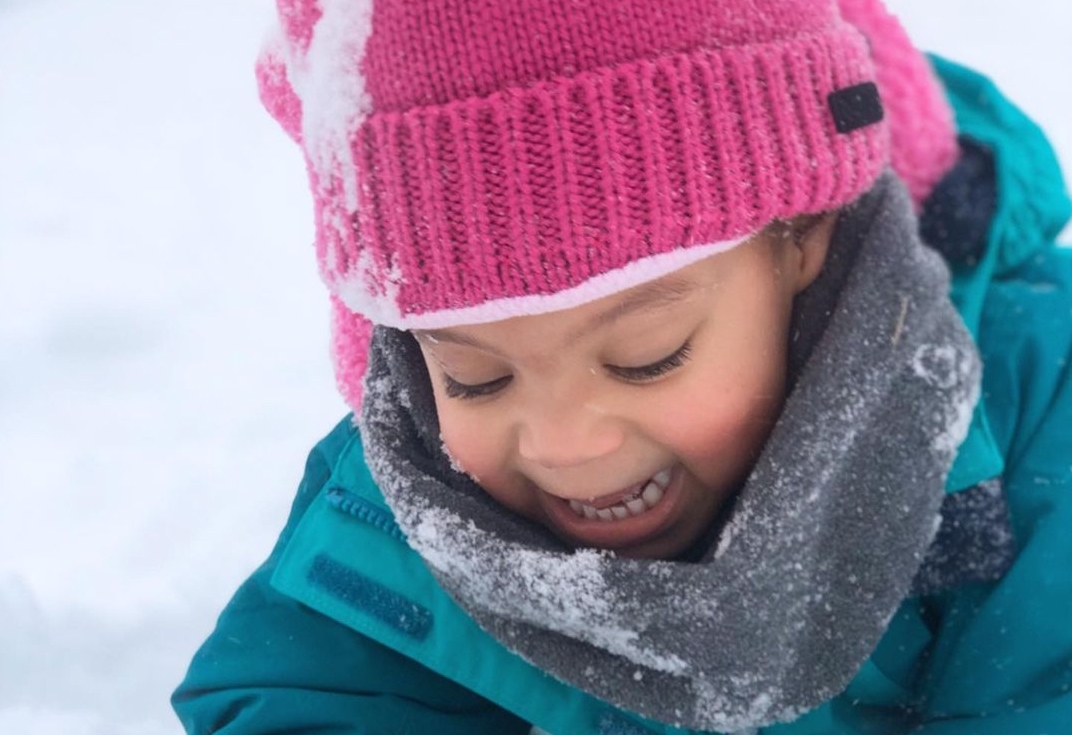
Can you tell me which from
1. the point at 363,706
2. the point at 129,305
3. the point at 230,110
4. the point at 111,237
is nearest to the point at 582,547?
the point at 363,706

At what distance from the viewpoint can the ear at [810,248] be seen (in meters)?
0.95

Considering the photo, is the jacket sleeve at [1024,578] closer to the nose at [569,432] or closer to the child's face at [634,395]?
the child's face at [634,395]

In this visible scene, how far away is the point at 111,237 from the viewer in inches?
105

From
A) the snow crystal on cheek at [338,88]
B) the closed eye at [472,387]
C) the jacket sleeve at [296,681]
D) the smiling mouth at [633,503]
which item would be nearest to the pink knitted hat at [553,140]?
the snow crystal on cheek at [338,88]

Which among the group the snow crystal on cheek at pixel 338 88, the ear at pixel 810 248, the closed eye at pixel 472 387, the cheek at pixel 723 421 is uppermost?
the snow crystal on cheek at pixel 338 88

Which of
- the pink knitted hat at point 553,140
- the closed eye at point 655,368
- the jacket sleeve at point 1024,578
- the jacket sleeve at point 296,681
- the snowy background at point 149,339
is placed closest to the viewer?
the pink knitted hat at point 553,140

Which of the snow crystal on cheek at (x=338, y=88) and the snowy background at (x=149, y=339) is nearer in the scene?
the snow crystal on cheek at (x=338, y=88)

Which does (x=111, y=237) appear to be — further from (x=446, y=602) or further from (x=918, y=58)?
(x=918, y=58)

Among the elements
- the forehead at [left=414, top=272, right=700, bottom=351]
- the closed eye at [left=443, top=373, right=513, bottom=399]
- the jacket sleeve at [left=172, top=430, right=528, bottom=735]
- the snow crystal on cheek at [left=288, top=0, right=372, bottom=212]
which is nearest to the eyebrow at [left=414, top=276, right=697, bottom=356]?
the forehead at [left=414, top=272, right=700, bottom=351]

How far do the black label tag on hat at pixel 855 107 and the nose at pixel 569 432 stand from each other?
1.00 ft

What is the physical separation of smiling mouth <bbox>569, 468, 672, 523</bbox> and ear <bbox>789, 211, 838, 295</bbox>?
8.7 inches

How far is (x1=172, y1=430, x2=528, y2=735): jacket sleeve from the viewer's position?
45.8 inches

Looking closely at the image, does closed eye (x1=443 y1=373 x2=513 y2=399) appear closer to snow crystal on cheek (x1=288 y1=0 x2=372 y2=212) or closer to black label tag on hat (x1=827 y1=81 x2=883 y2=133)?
snow crystal on cheek (x1=288 y1=0 x2=372 y2=212)

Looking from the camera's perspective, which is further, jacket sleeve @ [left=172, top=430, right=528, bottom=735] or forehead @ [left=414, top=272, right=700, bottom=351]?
jacket sleeve @ [left=172, top=430, right=528, bottom=735]
